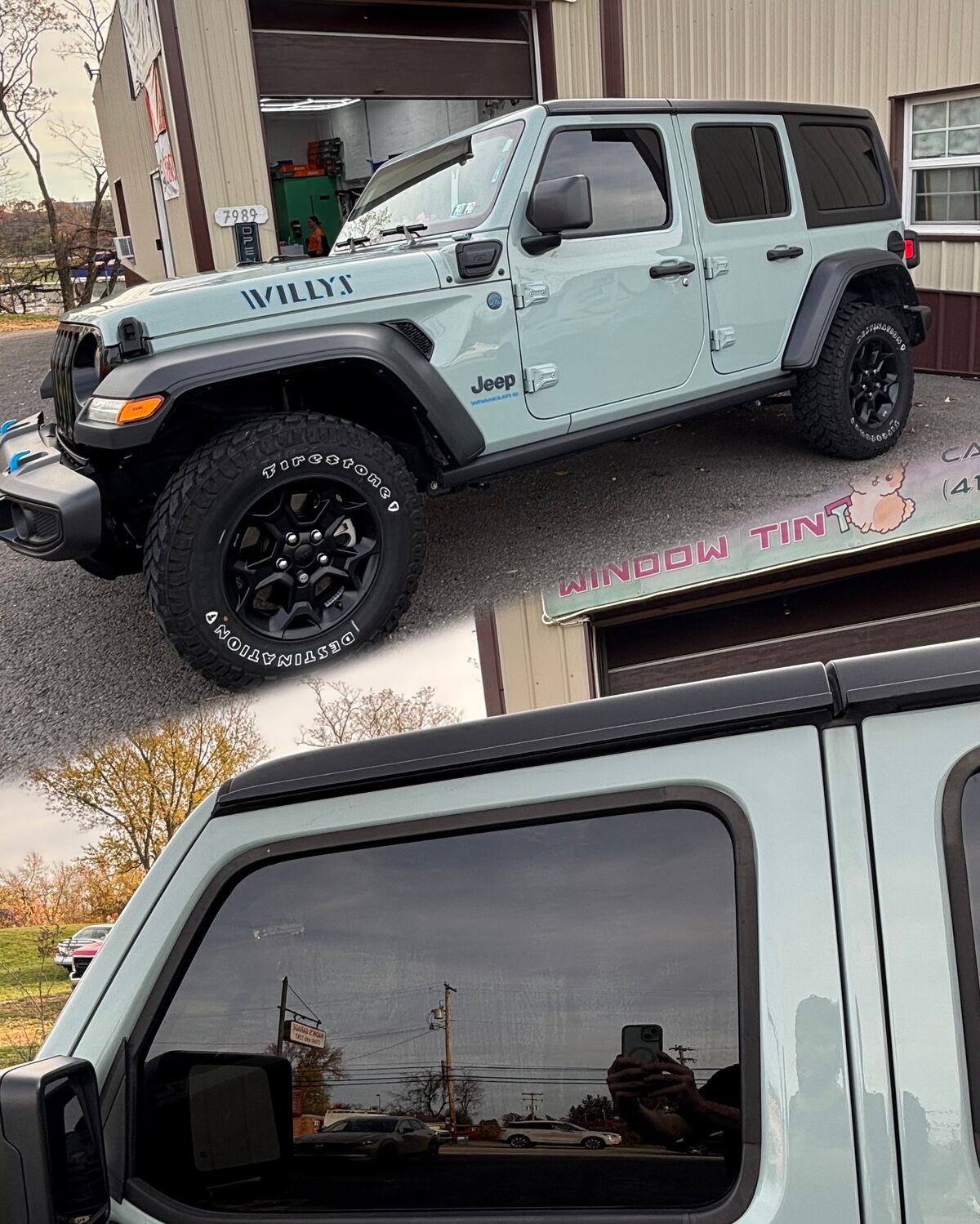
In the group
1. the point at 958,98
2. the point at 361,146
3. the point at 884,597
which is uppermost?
the point at 361,146

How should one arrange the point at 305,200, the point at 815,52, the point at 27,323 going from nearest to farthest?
the point at 815,52
the point at 305,200
the point at 27,323

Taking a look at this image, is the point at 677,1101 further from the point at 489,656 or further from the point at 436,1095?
the point at 489,656

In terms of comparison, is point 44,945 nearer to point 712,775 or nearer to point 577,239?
point 577,239

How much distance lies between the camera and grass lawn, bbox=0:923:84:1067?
13.4 meters

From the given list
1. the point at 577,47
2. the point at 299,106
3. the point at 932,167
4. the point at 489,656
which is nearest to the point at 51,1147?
the point at 489,656

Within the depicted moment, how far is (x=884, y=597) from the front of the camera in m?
5.59

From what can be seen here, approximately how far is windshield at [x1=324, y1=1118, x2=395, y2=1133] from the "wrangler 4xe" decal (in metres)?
2.72

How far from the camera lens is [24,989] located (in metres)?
14.3

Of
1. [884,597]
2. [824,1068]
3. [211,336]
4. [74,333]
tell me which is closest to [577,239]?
[211,336]

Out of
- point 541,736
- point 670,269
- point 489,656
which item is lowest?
point 541,736

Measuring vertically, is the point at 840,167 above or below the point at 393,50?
below

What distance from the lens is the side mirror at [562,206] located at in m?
3.77

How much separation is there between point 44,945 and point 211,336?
1363cm

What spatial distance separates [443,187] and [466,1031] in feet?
13.0
